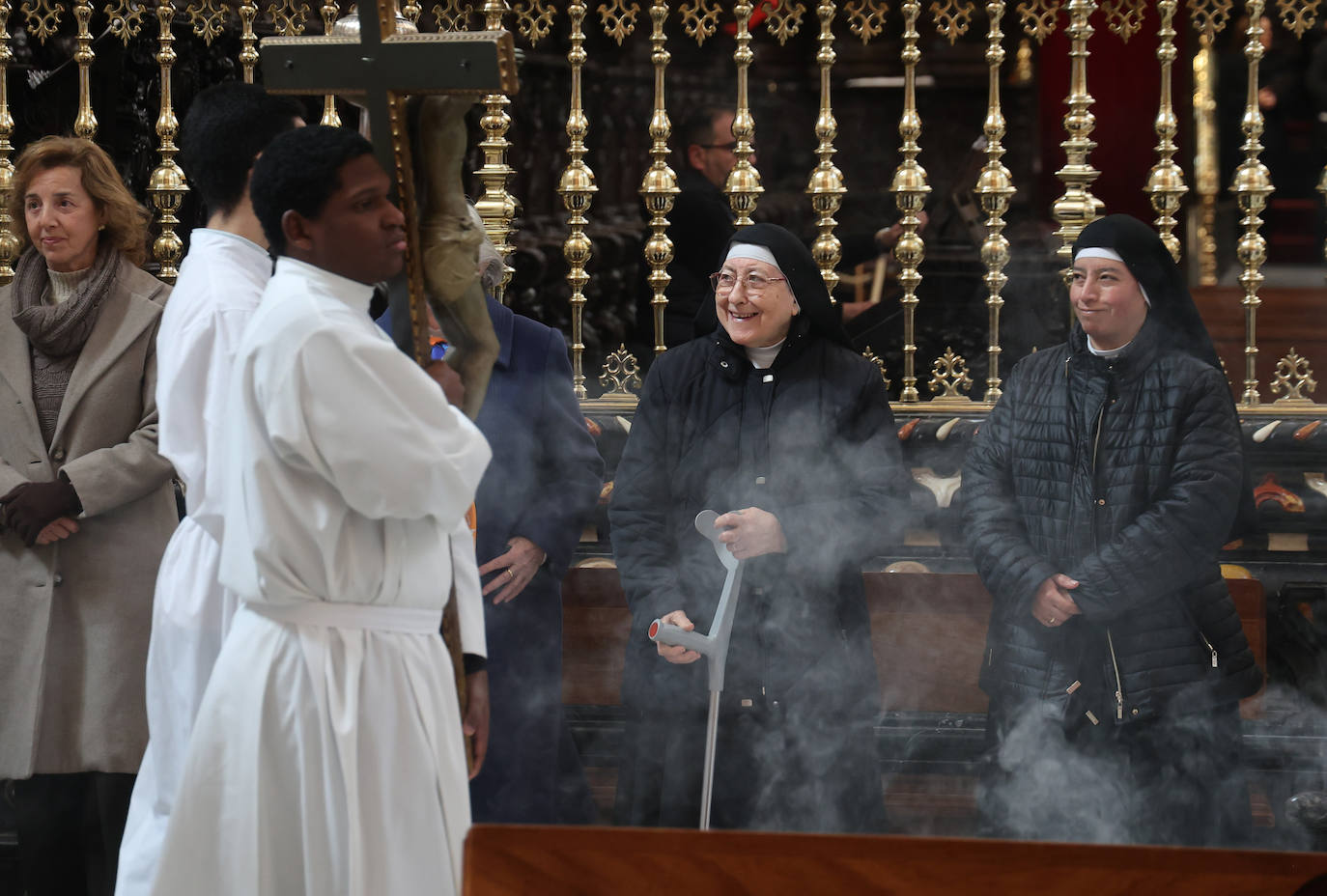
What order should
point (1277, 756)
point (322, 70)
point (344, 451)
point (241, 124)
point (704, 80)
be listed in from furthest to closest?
point (704, 80)
point (1277, 756)
point (241, 124)
point (322, 70)
point (344, 451)

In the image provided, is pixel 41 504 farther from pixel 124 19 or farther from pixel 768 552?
pixel 124 19

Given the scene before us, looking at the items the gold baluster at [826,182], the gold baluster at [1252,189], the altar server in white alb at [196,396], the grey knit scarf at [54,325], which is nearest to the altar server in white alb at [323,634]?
the altar server in white alb at [196,396]

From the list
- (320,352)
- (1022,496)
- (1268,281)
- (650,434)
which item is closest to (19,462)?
(650,434)

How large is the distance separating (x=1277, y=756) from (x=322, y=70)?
3.62 meters

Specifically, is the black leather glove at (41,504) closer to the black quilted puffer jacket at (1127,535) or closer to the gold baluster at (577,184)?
the gold baluster at (577,184)

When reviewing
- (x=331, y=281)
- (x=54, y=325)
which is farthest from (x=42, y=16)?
(x=331, y=281)

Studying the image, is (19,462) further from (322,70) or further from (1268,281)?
(1268,281)

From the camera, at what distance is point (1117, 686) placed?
3975mm

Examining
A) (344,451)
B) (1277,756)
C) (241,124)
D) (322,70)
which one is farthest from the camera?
(1277,756)

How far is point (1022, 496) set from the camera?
4.12 meters

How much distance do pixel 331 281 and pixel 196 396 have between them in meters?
0.72

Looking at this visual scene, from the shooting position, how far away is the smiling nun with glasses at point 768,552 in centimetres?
404

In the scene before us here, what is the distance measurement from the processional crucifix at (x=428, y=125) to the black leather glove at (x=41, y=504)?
1576 millimetres

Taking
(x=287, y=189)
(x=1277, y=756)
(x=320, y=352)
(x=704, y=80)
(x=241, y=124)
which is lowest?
(x=1277, y=756)
